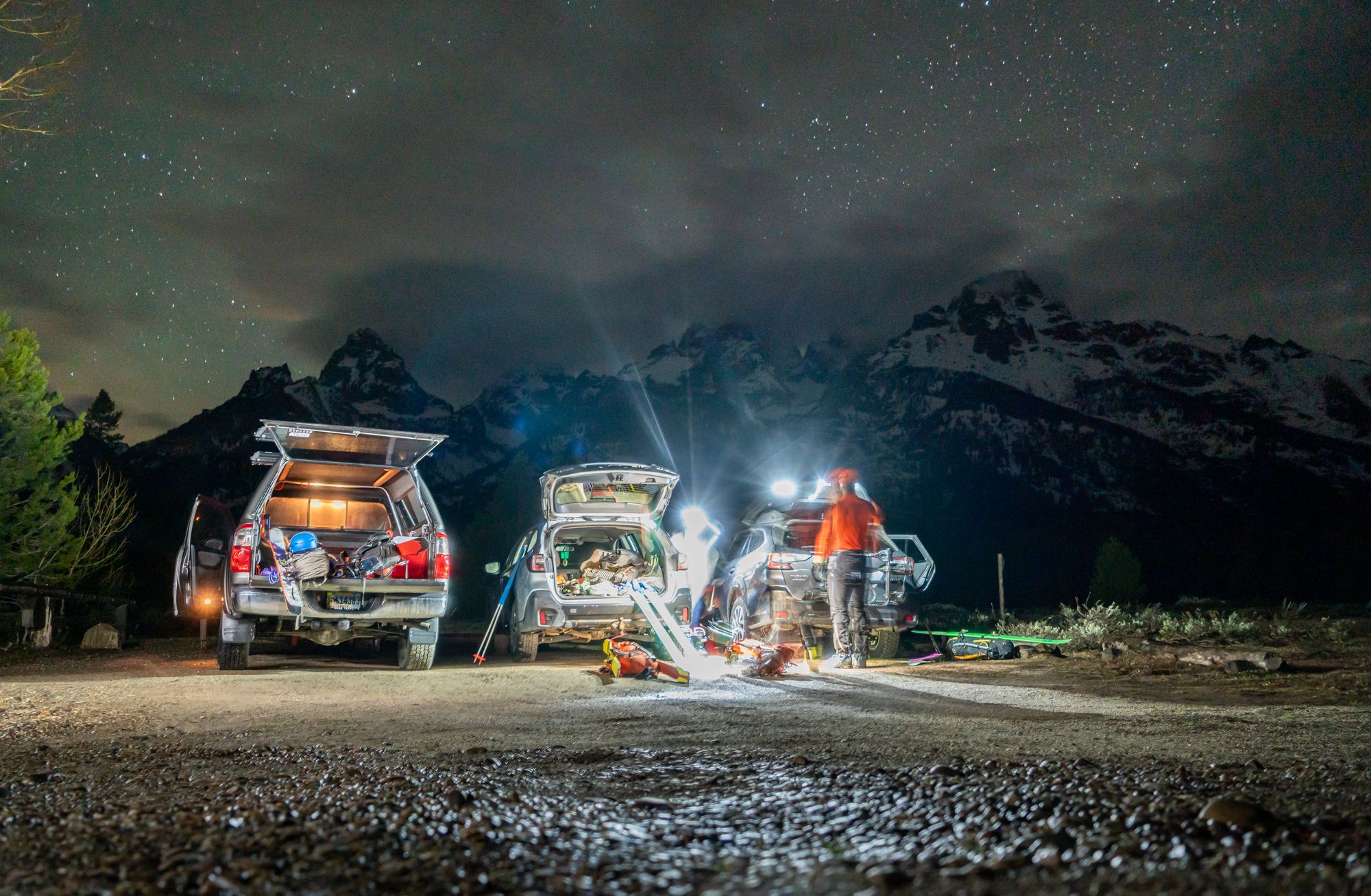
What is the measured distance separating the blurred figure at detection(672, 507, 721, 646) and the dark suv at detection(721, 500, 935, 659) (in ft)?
2.27

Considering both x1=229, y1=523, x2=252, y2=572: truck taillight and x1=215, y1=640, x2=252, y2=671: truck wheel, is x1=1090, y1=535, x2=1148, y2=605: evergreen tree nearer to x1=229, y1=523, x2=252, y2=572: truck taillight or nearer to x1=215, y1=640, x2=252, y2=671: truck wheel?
x1=215, y1=640, x2=252, y2=671: truck wheel

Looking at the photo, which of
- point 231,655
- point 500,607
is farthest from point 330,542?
point 500,607

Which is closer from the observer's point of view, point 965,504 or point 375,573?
point 375,573

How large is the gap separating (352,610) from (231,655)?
1.48 metres

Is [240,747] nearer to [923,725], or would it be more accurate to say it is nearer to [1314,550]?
[923,725]

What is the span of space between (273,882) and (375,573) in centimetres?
705

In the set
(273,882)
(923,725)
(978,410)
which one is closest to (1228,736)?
(923,725)

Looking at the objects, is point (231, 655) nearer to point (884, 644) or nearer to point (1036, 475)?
point (884, 644)

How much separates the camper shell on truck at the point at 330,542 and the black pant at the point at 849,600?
405 centimetres

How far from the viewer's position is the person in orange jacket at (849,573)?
9.40 m

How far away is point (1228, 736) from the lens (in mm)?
4480

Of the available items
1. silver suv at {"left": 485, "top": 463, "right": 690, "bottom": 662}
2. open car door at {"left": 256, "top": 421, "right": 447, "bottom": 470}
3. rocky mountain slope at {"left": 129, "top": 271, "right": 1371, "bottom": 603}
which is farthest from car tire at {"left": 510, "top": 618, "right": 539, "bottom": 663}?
rocky mountain slope at {"left": 129, "top": 271, "right": 1371, "bottom": 603}

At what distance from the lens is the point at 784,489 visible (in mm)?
11469

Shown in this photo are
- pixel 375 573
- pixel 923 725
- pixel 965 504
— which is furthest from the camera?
pixel 965 504
